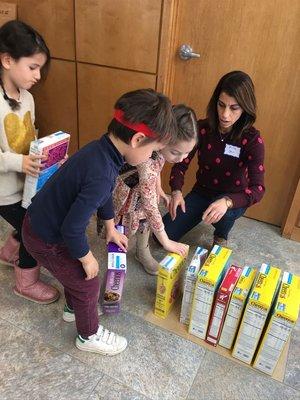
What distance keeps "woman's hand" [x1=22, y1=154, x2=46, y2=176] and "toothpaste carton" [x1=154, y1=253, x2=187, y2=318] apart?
1.84 feet

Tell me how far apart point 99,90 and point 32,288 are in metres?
1.30

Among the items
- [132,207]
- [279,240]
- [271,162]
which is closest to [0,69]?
[132,207]

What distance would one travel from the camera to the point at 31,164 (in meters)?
1.19

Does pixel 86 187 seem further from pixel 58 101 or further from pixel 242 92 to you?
pixel 58 101

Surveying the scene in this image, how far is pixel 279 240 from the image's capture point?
1.93 m

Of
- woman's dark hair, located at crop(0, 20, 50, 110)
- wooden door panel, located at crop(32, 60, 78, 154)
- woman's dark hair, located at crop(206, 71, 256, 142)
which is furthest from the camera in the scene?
wooden door panel, located at crop(32, 60, 78, 154)

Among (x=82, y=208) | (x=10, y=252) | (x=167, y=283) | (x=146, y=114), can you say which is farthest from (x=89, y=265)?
(x=10, y=252)

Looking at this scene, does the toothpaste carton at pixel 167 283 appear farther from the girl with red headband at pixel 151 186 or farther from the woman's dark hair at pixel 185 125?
the woman's dark hair at pixel 185 125

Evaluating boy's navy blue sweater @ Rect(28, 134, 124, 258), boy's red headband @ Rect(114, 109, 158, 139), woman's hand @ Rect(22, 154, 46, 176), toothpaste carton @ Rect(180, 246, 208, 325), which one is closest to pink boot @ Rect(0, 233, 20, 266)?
woman's hand @ Rect(22, 154, 46, 176)

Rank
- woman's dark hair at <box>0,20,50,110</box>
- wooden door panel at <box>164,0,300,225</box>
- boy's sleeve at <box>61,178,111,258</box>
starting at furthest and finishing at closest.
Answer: wooden door panel at <box>164,0,300,225</box>, woman's dark hair at <box>0,20,50,110</box>, boy's sleeve at <box>61,178,111,258</box>

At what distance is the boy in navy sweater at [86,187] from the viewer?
35.1 inches

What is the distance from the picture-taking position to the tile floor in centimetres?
109

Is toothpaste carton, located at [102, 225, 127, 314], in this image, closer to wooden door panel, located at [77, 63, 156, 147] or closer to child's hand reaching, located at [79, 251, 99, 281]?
child's hand reaching, located at [79, 251, 99, 281]

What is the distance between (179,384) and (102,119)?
5.38 feet
